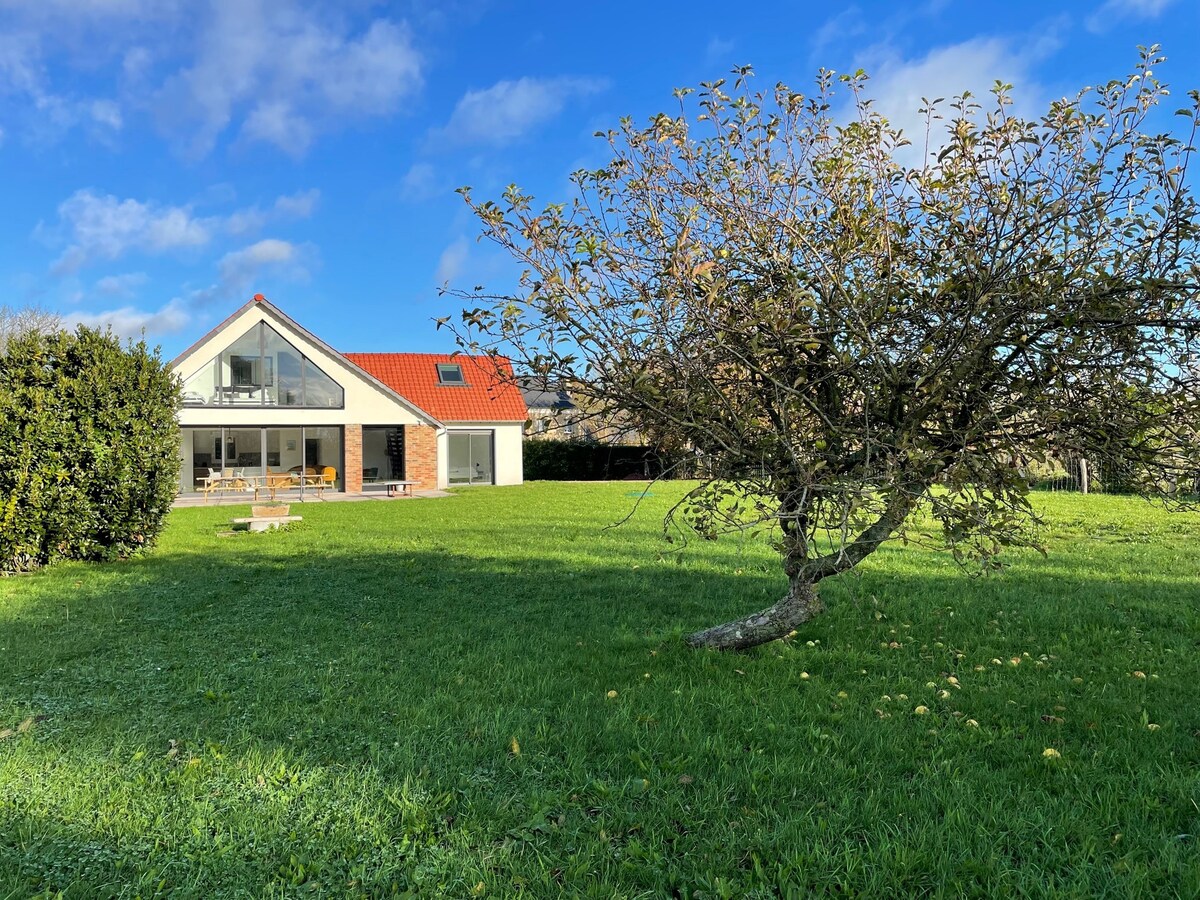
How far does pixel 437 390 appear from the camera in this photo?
1105 inches

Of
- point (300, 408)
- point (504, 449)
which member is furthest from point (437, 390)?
point (300, 408)

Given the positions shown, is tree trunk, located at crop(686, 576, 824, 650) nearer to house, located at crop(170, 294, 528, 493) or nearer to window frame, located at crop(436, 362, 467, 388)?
house, located at crop(170, 294, 528, 493)

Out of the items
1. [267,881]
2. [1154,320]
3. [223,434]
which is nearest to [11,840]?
[267,881]

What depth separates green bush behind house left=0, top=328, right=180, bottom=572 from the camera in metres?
9.03

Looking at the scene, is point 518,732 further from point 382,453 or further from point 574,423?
point 382,453

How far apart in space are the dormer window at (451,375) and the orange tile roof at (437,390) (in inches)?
7.6

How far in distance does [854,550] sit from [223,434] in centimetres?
2274

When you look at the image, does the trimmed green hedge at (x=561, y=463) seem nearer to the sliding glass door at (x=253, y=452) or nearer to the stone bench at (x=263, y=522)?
the sliding glass door at (x=253, y=452)

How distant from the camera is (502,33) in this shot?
982 centimetres

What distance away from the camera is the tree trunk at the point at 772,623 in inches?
200

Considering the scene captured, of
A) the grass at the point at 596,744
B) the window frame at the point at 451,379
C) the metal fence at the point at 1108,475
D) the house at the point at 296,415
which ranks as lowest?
the grass at the point at 596,744

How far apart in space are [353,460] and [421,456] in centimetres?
233

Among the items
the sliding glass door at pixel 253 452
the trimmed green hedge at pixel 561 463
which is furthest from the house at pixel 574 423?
the trimmed green hedge at pixel 561 463

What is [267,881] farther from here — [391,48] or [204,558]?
[391,48]
